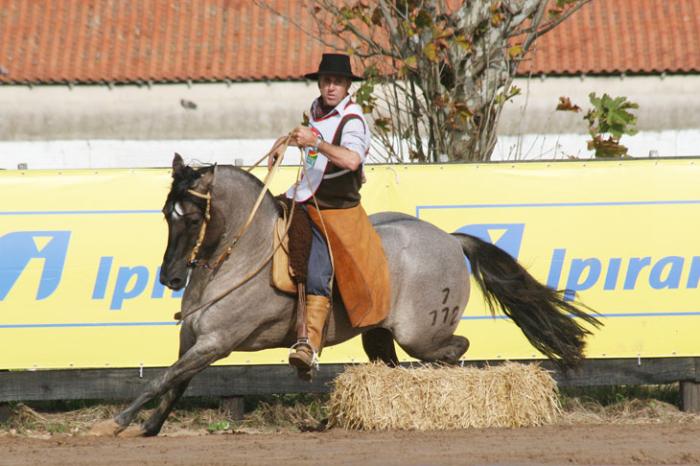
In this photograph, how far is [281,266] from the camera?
7.75 meters

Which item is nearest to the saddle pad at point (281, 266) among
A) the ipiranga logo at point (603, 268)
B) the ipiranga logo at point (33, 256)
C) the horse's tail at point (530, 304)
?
the horse's tail at point (530, 304)

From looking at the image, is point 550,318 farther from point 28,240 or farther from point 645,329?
point 28,240

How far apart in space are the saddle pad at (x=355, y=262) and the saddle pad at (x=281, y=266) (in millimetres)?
259

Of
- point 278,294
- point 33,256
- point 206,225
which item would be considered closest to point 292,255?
point 278,294

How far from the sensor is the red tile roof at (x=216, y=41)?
25312 millimetres

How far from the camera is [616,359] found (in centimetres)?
997

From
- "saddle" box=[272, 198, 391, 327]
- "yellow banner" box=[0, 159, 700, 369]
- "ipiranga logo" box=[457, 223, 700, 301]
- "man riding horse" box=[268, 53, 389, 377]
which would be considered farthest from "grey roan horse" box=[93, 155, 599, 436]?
"yellow banner" box=[0, 159, 700, 369]

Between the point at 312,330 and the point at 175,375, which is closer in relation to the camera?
the point at 175,375

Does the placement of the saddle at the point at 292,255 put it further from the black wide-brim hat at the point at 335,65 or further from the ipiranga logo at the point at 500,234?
the ipiranga logo at the point at 500,234

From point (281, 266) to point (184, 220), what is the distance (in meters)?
0.76

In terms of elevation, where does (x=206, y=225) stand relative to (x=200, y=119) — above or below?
below

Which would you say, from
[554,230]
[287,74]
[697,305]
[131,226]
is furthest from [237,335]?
[287,74]

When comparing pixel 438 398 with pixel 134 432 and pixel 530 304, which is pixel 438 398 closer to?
pixel 530 304

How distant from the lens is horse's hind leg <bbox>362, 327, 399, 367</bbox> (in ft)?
28.5
